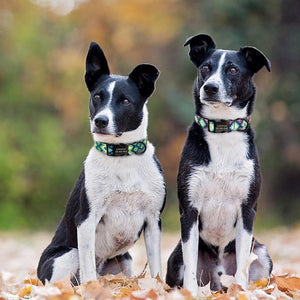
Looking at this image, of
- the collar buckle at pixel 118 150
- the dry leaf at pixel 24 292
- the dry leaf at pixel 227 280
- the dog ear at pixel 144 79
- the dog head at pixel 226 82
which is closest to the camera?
the dry leaf at pixel 24 292

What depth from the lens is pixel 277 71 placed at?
14758mm

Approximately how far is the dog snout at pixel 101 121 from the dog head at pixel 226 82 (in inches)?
27.4

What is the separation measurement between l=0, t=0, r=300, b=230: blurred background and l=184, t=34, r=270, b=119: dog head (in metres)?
9.90

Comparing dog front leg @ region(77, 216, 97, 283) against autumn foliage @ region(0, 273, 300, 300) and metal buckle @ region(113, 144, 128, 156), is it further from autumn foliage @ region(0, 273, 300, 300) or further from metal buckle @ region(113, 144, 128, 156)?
metal buckle @ region(113, 144, 128, 156)

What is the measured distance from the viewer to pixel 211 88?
377 cm

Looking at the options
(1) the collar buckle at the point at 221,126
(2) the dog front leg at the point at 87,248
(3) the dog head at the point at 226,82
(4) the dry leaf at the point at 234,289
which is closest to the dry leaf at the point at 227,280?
(4) the dry leaf at the point at 234,289

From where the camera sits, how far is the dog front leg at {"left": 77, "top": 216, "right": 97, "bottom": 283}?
3.91 metres

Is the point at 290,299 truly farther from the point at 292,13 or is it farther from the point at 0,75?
the point at 0,75

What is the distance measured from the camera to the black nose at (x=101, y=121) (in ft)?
12.6

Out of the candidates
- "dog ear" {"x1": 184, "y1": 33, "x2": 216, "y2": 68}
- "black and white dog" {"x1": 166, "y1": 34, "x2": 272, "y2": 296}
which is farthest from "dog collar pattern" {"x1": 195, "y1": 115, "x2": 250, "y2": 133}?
"dog ear" {"x1": 184, "y1": 33, "x2": 216, "y2": 68}

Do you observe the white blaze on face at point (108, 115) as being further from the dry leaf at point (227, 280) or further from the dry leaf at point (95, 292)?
the dry leaf at point (227, 280)

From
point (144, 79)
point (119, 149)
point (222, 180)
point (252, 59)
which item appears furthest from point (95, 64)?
point (222, 180)

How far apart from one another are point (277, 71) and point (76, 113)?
248 inches

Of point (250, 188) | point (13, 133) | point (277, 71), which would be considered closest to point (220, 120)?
point (250, 188)
